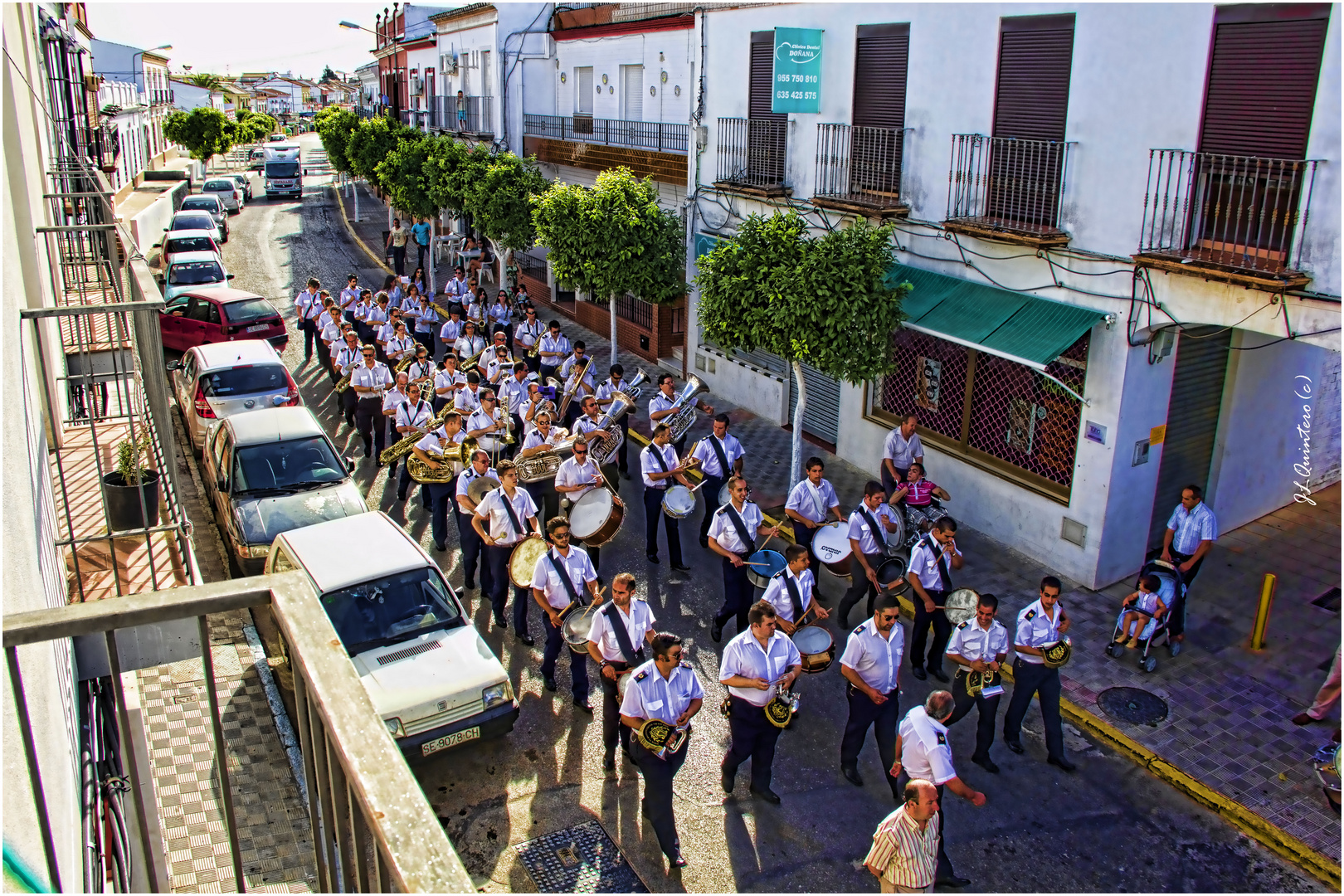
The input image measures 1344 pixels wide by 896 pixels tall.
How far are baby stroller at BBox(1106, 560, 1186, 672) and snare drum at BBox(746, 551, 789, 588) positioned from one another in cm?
344

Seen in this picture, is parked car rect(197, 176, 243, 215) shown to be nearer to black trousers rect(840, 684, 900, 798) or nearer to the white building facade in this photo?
the white building facade

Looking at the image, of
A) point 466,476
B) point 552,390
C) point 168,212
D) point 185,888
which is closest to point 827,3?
point 552,390

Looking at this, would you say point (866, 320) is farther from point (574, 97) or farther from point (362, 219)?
point (362, 219)

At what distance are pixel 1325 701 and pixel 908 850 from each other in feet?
18.0

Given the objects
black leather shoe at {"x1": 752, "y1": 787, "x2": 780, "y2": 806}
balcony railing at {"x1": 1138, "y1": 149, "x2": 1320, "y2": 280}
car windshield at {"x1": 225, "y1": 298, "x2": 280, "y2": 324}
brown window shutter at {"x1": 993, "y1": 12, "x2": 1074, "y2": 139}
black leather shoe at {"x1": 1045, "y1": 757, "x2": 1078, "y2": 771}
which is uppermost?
brown window shutter at {"x1": 993, "y1": 12, "x2": 1074, "y2": 139}

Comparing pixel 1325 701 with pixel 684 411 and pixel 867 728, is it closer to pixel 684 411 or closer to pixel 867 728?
pixel 867 728

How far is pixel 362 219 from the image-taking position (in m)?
42.9

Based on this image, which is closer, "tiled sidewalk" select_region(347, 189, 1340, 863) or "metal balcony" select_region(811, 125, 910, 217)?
"tiled sidewalk" select_region(347, 189, 1340, 863)

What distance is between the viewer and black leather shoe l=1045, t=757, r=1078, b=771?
883cm

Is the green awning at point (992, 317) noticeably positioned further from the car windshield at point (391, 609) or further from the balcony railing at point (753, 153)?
the car windshield at point (391, 609)

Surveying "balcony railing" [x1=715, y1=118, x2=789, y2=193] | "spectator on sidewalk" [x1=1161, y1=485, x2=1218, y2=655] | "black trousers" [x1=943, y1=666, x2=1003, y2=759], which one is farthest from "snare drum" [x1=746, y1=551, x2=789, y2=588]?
"balcony railing" [x1=715, y1=118, x2=789, y2=193]

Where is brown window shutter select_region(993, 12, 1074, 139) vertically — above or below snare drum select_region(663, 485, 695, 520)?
above

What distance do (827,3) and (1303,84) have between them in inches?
276

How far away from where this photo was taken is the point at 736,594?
10352mm
